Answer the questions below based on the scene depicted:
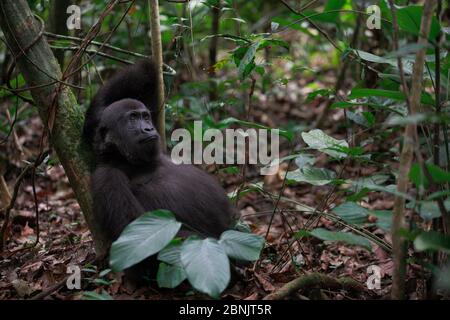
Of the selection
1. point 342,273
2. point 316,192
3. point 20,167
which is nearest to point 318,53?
point 316,192

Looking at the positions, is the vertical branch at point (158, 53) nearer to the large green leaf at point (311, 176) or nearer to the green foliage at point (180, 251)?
the large green leaf at point (311, 176)

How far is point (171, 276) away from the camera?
3.56m

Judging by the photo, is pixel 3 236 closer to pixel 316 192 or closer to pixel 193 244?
pixel 193 244

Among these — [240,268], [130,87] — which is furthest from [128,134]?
[240,268]

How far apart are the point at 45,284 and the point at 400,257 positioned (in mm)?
2767

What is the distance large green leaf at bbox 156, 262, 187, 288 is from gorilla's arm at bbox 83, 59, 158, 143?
5.94 ft

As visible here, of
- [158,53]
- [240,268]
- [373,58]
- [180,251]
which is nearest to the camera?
[180,251]

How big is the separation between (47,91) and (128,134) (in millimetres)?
758

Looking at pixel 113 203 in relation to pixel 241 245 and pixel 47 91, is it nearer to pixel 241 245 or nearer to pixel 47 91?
pixel 47 91

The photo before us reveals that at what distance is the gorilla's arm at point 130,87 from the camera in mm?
4969

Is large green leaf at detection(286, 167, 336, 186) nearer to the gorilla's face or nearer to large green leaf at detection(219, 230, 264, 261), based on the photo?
large green leaf at detection(219, 230, 264, 261)

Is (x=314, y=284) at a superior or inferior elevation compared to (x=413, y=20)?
inferior

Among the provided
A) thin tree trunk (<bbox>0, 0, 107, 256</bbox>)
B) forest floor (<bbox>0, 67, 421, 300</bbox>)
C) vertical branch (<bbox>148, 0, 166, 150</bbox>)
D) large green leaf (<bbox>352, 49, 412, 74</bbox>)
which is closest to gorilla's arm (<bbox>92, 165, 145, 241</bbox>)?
thin tree trunk (<bbox>0, 0, 107, 256</bbox>)

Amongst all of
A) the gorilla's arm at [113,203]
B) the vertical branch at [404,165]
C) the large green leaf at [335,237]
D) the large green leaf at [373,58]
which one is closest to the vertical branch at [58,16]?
the gorilla's arm at [113,203]
